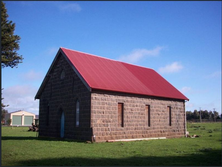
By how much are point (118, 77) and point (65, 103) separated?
552cm

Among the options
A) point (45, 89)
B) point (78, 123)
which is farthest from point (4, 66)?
point (78, 123)

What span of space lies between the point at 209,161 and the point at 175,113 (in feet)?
54.5

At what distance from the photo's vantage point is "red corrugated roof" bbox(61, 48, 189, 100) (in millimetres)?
21812

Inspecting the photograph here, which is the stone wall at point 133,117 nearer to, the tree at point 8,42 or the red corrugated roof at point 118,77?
the red corrugated roof at point 118,77

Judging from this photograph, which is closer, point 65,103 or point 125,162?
point 125,162

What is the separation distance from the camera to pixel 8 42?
3244 cm

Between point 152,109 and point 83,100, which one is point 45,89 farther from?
point 152,109

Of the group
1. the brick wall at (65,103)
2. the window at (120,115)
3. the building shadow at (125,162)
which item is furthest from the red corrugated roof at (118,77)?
the building shadow at (125,162)

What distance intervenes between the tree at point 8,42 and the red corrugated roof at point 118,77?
471 inches

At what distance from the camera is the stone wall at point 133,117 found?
2055 centimetres

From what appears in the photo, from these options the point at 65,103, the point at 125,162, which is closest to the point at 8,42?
the point at 65,103

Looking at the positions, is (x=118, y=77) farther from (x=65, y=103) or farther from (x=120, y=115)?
(x=65, y=103)

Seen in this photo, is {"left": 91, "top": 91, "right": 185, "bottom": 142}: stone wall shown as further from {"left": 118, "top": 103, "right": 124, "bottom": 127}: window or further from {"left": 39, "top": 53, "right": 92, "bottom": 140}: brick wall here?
{"left": 39, "top": 53, "right": 92, "bottom": 140}: brick wall

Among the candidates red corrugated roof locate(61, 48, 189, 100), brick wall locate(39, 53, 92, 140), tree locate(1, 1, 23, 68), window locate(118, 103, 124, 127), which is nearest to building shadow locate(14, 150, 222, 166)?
brick wall locate(39, 53, 92, 140)
